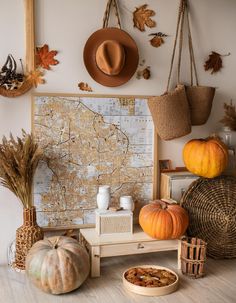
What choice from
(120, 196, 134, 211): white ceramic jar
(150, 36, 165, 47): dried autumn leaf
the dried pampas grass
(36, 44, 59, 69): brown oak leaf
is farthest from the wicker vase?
(150, 36, 165, 47): dried autumn leaf

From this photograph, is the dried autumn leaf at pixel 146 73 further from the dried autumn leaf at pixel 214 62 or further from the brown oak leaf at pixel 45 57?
the brown oak leaf at pixel 45 57

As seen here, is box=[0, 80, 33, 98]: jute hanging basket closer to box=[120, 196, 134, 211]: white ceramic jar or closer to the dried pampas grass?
the dried pampas grass


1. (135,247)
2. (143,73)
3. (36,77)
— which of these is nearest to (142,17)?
(143,73)

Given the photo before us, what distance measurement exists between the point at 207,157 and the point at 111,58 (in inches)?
33.6

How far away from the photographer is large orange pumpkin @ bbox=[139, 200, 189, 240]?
2.60 m

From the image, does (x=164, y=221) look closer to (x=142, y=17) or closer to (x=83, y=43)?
(x=83, y=43)

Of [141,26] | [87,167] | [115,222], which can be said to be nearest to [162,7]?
[141,26]

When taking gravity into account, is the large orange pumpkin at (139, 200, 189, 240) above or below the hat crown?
below

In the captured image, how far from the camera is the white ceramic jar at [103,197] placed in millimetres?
2691

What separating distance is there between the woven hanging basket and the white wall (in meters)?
0.31

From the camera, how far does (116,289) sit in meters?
2.40

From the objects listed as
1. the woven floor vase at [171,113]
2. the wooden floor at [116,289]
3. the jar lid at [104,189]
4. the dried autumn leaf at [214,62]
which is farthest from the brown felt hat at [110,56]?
the wooden floor at [116,289]

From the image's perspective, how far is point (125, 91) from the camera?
2.86m

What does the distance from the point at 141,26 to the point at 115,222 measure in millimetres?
1259
